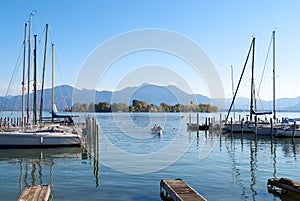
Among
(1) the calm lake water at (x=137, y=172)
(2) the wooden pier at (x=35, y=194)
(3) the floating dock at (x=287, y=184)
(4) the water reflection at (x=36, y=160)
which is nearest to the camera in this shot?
(2) the wooden pier at (x=35, y=194)

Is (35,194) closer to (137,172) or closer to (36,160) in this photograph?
(137,172)

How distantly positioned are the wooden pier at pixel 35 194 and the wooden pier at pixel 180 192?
4.79m

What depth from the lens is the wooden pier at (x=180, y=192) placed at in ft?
43.8

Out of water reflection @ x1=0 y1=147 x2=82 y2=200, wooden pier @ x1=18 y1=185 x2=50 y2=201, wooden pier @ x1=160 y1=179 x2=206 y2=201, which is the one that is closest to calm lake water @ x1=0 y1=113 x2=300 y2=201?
water reflection @ x1=0 y1=147 x2=82 y2=200

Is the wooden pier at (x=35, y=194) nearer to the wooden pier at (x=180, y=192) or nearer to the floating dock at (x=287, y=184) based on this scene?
the wooden pier at (x=180, y=192)

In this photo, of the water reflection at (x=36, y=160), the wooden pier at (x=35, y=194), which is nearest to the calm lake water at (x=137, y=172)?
the water reflection at (x=36, y=160)

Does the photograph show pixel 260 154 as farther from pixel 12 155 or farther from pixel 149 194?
pixel 12 155

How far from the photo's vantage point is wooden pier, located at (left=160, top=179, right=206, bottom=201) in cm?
1336

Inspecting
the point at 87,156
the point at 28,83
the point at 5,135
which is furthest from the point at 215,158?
the point at 28,83

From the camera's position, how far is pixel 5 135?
33125mm

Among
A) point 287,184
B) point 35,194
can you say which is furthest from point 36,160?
point 287,184

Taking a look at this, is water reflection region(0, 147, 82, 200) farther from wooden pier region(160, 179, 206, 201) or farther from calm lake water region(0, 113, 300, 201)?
wooden pier region(160, 179, 206, 201)

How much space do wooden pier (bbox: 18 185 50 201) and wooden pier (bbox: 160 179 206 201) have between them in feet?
15.7

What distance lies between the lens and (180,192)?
14234 mm
